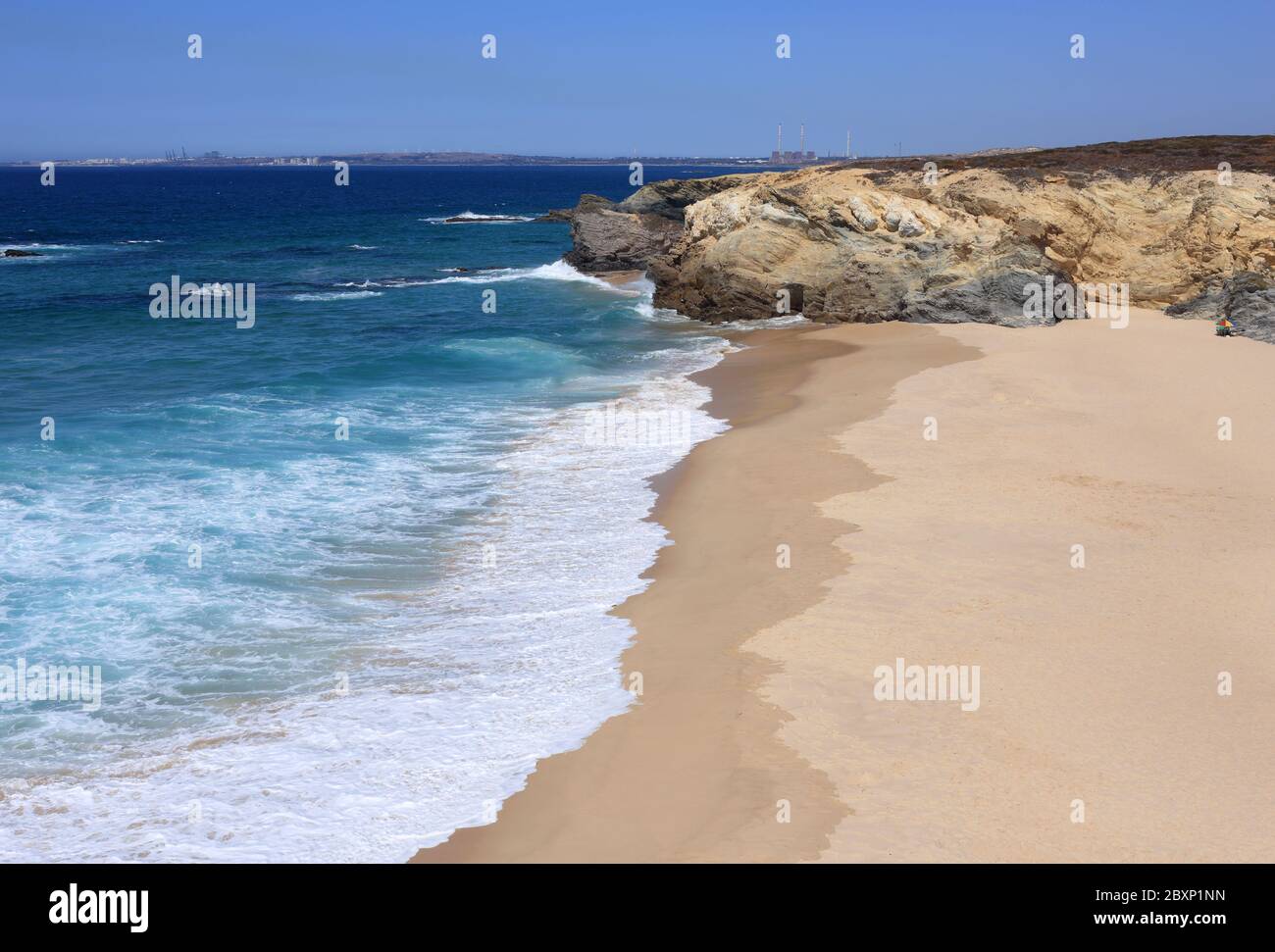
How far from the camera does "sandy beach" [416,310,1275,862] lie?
745cm

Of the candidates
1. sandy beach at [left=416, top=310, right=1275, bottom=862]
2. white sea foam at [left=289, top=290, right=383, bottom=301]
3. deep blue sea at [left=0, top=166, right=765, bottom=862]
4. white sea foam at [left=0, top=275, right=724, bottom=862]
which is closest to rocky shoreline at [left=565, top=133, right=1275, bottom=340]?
deep blue sea at [left=0, top=166, right=765, bottom=862]

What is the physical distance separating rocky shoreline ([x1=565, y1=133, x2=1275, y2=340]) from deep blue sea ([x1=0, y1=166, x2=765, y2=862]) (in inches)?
164

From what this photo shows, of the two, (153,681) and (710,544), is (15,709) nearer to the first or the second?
(153,681)

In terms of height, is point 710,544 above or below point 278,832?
above

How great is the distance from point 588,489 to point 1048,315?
16363 millimetres

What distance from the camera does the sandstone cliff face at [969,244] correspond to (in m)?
28.7

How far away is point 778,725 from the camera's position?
8852 millimetres

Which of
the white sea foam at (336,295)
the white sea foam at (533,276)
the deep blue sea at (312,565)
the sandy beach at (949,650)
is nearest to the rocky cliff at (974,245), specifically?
the deep blue sea at (312,565)

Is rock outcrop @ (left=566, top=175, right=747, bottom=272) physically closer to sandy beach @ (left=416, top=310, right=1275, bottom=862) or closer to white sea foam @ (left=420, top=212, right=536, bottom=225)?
white sea foam @ (left=420, top=212, right=536, bottom=225)

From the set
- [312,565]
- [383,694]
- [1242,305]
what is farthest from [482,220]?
[383,694]

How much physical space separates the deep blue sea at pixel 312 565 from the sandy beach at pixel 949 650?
0.79 m

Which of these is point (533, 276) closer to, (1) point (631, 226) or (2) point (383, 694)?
(1) point (631, 226)

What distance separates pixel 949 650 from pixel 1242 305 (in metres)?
20.0
